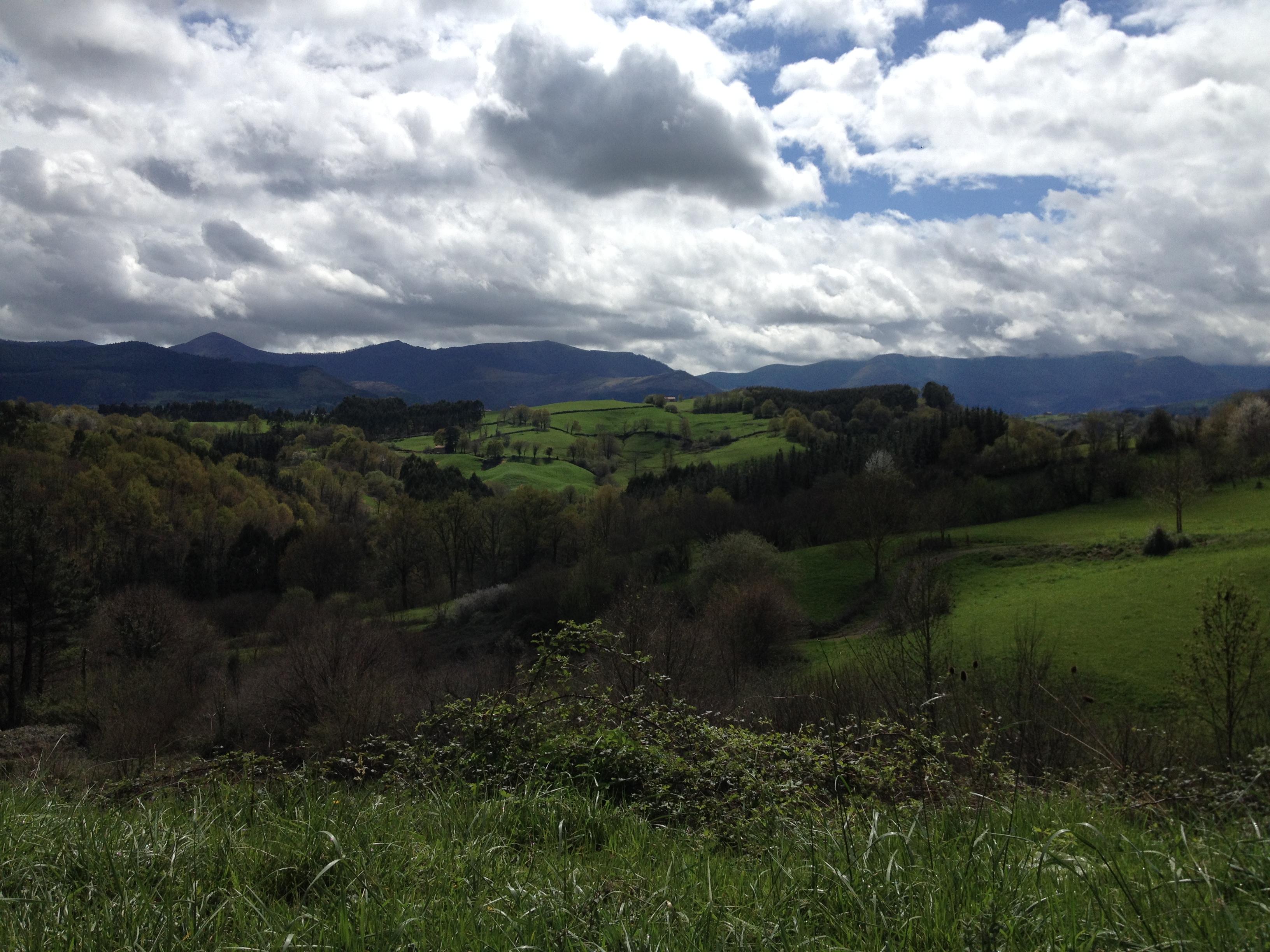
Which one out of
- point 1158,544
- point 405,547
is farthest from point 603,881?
point 405,547

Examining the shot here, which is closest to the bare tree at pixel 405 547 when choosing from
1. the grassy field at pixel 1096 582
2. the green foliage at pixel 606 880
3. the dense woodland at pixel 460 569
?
the dense woodland at pixel 460 569

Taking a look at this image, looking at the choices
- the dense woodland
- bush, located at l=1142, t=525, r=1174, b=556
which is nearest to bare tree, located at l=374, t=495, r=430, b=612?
the dense woodland

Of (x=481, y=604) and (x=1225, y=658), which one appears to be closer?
(x=1225, y=658)

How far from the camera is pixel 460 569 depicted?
9100cm

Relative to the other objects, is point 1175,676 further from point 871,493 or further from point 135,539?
point 135,539

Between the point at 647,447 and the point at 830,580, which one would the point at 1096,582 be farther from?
the point at 647,447

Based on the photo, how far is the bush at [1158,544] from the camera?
1951 inches

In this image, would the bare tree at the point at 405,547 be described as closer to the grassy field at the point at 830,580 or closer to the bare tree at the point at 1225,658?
the grassy field at the point at 830,580

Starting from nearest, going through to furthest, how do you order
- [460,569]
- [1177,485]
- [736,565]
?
[1177,485] → [736,565] → [460,569]

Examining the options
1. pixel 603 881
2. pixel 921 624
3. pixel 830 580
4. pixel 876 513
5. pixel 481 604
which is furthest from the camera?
pixel 481 604

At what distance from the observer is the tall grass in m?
2.48

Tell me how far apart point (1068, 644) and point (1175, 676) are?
8.95 meters

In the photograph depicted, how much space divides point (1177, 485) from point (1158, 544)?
10.5 metres

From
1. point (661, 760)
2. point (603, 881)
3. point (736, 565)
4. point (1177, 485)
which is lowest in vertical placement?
point (736, 565)
